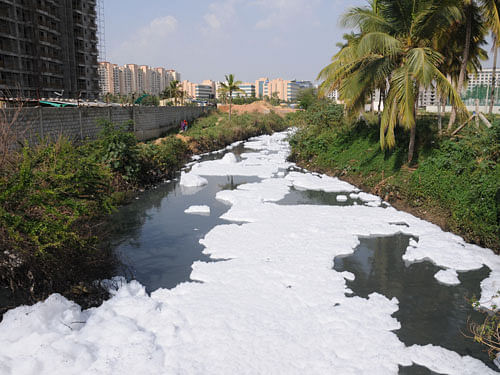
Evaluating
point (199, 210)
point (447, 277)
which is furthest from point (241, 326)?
point (199, 210)

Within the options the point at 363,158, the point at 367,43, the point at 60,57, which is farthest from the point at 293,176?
the point at 60,57

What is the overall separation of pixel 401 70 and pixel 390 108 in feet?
4.35

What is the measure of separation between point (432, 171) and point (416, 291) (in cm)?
626

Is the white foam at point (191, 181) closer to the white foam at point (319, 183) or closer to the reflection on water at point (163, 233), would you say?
the reflection on water at point (163, 233)

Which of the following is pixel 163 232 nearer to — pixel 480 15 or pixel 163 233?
pixel 163 233

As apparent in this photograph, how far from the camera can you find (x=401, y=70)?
43.7 feet

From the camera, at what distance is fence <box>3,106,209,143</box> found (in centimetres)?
1331

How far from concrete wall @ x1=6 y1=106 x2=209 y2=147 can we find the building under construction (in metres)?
10.9

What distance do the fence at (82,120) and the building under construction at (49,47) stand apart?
35.8 feet

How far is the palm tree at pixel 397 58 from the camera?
1240cm

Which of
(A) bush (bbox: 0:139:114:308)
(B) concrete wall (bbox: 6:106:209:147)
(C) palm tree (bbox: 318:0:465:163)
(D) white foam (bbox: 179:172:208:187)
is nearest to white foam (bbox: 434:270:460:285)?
(C) palm tree (bbox: 318:0:465:163)

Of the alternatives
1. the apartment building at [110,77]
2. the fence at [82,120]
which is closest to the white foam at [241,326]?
the fence at [82,120]

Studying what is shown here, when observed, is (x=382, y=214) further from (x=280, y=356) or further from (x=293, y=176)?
(x=280, y=356)

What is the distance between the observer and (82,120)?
17.2m
